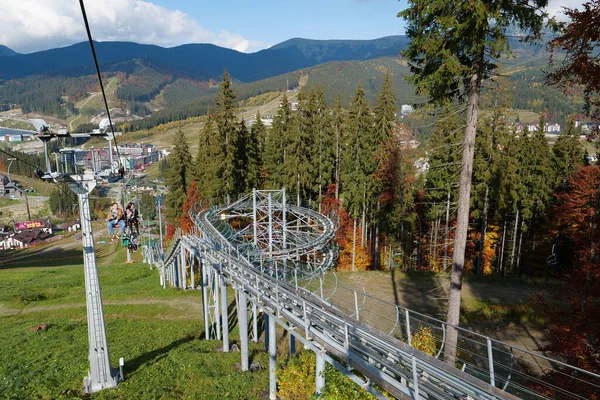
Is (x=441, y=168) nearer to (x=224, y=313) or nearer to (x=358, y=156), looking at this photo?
(x=358, y=156)

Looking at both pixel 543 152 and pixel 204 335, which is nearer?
pixel 204 335

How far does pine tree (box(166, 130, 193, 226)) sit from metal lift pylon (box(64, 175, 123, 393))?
30.8 metres

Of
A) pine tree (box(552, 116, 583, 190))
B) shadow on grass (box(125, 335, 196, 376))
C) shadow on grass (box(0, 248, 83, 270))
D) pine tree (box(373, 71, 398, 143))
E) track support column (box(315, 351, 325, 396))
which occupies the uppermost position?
pine tree (box(373, 71, 398, 143))

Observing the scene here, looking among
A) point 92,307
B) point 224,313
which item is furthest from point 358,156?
point 92,307

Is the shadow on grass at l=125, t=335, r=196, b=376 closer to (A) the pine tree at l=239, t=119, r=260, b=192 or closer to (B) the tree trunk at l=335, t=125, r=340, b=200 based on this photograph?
(A) the pine tree at l=239, t=119, r=260, b=192

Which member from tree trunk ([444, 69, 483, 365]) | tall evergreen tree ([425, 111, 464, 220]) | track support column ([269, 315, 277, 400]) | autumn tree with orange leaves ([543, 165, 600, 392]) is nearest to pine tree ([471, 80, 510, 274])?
tall evergreen tree ([425, 111, 464, 220])

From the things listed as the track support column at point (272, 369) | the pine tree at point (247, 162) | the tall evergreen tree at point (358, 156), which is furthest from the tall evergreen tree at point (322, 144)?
the track support column at point (272, 369)

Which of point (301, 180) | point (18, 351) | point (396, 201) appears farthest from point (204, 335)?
point (396, 201)

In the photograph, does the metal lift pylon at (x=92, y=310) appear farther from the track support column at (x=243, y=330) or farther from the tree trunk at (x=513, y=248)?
the tree trunk at (x=513, y=248)

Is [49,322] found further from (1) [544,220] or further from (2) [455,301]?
(1) [544,220]

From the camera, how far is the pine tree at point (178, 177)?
43.3 meters

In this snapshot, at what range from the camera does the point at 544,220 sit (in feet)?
119

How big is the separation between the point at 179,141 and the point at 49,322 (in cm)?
2431

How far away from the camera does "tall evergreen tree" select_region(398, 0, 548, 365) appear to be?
9.69 m
